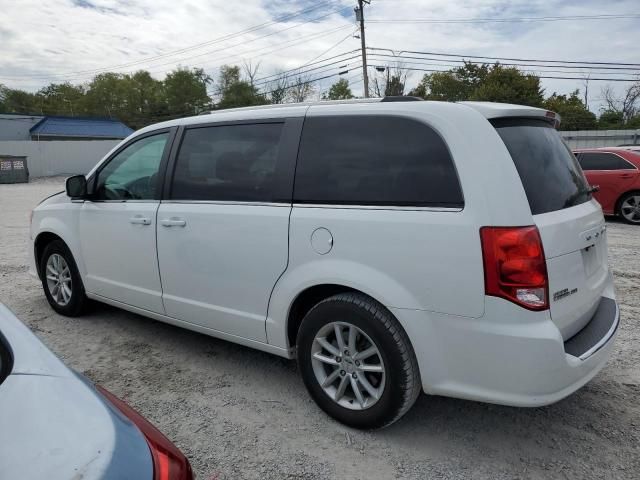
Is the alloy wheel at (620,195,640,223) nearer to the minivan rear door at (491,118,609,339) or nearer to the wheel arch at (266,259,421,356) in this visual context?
the minivan rear door at (491,118,609,339)

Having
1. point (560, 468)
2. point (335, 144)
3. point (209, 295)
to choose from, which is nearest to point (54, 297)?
point (209, 295)

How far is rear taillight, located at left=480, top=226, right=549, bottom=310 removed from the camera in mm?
2246

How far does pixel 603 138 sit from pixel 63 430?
95.9ft

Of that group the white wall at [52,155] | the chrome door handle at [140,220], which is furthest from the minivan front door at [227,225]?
the white wall at [52,155]

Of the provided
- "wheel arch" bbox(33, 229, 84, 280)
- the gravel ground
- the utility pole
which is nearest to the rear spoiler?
the gravel ground

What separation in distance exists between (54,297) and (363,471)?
3.71 meters

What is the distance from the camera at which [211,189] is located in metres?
3.37

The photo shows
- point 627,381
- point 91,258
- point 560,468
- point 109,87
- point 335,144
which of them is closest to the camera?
point 560,468

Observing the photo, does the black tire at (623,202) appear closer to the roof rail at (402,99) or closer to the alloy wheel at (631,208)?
the alloy wheel at (631,208)

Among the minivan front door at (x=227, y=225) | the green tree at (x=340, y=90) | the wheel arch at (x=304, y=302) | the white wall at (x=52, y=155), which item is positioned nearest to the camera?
the wheel arch at (x=304, y=302)

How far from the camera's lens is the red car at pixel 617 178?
32.8 ft

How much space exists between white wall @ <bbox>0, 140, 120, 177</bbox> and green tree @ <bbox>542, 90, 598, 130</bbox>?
38.2m

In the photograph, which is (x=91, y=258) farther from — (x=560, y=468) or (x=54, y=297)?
(x=560, y=468)

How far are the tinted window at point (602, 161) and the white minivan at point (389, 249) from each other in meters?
8.42
